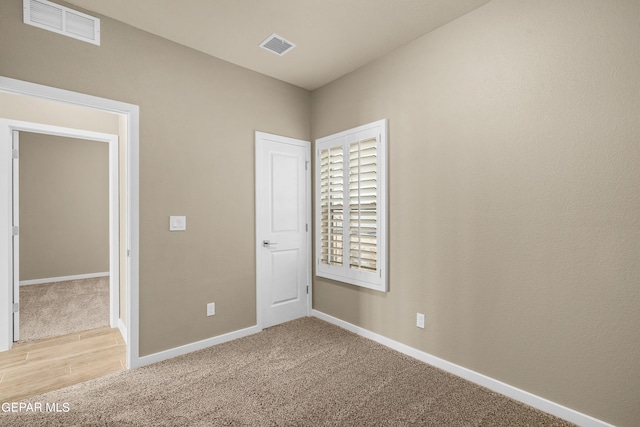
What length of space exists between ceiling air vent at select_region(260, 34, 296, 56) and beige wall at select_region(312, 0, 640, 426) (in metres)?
0.92

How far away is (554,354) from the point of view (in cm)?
196

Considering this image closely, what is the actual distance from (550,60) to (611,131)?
58 centimetres

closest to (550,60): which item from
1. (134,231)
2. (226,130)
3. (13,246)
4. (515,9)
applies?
(515,9)

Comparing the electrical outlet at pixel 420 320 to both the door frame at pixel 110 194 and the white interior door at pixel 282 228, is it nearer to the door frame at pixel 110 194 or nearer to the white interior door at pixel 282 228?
the white interior door at pixel 282 228

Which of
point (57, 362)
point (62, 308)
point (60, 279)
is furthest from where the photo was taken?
point (60, 279)

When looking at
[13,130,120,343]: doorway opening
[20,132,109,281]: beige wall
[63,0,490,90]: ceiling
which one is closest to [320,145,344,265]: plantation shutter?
[63,0,490,90]: ceiling

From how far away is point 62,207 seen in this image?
5.78 meters

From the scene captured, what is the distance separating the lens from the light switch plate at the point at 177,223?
275cm

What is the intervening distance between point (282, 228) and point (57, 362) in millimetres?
2325

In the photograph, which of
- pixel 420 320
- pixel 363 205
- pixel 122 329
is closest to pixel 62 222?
pixel 122 329

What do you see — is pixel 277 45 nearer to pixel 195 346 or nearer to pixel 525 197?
pixel 525 197

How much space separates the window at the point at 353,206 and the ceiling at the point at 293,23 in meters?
0.74

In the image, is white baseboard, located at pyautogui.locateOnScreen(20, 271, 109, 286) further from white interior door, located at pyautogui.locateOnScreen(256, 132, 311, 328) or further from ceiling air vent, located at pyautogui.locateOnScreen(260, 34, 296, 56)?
ceiling air vent, located at pyautogui.locateOnScreen(260, 34, 296, 56)

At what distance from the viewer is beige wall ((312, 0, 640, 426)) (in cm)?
173
